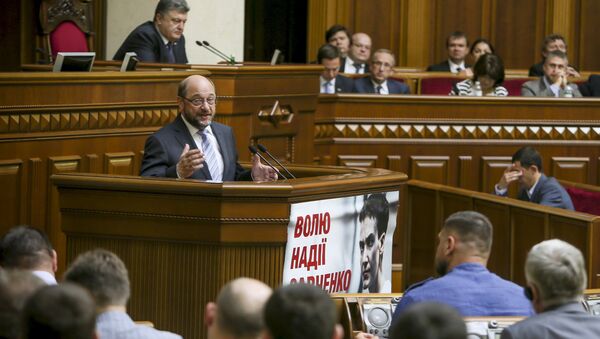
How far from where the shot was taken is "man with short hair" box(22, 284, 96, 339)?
304 cm

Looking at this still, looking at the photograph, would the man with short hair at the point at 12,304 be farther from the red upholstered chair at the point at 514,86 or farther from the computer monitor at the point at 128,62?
the red upholstered chair at the point at 514,86

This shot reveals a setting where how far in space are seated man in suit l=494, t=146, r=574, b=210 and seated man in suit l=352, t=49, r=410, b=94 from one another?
2765 mm

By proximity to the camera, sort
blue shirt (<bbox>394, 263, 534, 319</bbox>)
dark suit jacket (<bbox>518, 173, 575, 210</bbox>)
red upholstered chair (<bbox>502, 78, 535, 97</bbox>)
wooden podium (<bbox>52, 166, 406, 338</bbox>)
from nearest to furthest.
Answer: blue shirt (<bbox>394, 263, 534, 319</bbox>)
wooden podium (<bbox>52, 166, 406, 338</bbox>)
dark suit jacket (<bbox>518, 173, 575, 210</bbox>)
red upholstered chair (<bbox>502, 78, 535, 97</bbox>)

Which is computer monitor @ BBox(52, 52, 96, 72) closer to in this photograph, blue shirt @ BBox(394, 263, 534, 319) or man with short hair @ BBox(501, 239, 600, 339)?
blue shirt @ BBox(394, 263, 534, 319)

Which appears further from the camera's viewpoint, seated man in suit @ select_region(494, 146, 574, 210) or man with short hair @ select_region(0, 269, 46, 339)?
seated man in suit @ select_region(494, 146, 574, 210)

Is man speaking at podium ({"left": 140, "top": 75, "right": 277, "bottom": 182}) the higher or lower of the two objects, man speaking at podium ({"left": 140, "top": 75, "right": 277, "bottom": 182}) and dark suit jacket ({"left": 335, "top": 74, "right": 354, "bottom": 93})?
the lower

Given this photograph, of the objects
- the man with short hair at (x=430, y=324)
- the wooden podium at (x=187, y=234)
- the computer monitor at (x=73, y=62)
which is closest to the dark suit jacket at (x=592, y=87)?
the computer monitor at (x=73, y=62)

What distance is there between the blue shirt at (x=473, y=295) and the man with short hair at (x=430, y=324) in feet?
6.00

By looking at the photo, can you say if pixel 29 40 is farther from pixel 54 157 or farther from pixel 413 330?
pixel 413 330

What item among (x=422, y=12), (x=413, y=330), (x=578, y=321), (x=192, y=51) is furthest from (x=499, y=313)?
(x=422, y=12)

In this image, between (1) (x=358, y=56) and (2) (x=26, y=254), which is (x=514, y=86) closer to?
(1) (x=358, y=56)

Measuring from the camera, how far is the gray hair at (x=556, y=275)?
4215 millimetres

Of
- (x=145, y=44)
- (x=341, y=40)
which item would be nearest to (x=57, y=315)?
(x=145, y=44)

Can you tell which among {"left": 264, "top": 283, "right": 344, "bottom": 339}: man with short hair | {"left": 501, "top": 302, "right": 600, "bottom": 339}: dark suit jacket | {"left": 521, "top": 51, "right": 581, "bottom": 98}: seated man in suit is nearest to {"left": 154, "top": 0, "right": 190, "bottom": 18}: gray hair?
{"left": 521, "top": 51, "right": 581, "bottom": 98}: seated man in suit
